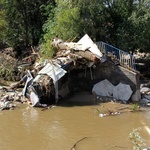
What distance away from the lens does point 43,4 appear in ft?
78.6

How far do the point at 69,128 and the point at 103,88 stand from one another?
460cm

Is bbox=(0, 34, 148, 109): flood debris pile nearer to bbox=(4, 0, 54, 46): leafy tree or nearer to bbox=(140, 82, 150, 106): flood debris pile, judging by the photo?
bbox=(140, 82, 150, 106): flood debris pile

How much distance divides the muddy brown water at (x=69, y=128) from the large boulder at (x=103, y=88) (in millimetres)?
1053

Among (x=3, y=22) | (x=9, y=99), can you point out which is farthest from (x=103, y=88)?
(x=3, y=22)

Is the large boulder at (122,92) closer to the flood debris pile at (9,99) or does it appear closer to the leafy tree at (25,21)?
the flood debris pile at (9,99)

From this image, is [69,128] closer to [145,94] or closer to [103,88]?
[103,88]

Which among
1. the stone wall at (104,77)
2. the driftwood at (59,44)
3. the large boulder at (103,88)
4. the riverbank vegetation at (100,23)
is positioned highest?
the riverbank vegetation at (100,23)

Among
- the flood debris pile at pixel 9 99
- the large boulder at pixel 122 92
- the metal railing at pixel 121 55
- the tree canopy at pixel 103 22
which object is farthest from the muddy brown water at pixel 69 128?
the tree canopy at pixel 103 22

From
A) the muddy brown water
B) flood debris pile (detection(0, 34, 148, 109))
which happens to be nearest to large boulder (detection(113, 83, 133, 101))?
flood debris pile (detection(0, 34, 148, 109))

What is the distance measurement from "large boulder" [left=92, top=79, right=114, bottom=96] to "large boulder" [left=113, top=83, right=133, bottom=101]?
10.6 inches

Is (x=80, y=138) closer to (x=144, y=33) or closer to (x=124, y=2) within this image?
(x=144, y=33)

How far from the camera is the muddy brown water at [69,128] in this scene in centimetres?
970

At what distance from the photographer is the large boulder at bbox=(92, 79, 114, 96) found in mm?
15294

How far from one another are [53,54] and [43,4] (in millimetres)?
8302
